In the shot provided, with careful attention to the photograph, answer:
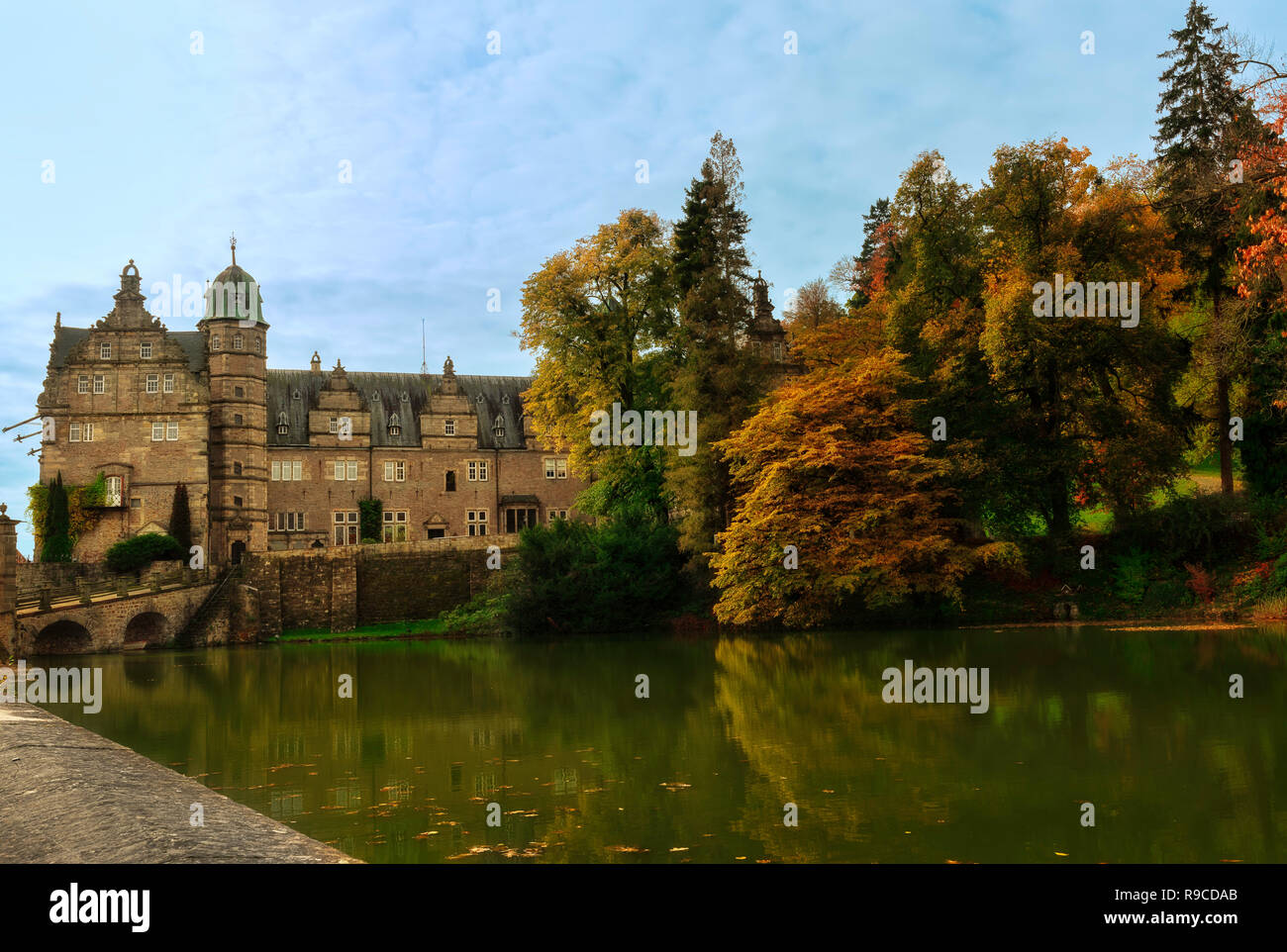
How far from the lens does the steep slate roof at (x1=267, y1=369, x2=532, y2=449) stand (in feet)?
164

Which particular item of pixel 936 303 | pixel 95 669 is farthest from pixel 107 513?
pixel 936 303

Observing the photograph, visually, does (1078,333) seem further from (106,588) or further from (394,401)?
(394,401)

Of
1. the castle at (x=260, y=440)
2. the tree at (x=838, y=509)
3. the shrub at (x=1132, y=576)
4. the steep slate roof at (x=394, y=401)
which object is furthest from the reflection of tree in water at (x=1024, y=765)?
the steep slate roof at (x=394, y=401)

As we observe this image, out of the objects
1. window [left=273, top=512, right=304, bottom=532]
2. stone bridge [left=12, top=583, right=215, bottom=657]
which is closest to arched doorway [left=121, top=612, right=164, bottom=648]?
stone bridge [left=12, top=583, right=215, bottom=657]

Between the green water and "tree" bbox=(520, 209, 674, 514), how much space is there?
1518 cm

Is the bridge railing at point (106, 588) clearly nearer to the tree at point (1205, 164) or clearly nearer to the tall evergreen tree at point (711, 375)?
the tall evergreen tree at point (711, 375)

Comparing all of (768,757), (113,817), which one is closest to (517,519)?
(768,757)

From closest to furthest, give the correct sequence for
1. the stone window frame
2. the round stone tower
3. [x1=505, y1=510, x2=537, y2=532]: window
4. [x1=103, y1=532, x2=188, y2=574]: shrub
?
[x1=103, y1=532, x2=188, y2=574]: shrub, the round stone tower, the stone window frame, [x1=505, y1=510, x2=537, y2=532]: window

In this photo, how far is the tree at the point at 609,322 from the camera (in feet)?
114

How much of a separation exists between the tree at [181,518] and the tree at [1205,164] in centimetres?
3714

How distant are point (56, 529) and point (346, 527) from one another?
12256 millimetres

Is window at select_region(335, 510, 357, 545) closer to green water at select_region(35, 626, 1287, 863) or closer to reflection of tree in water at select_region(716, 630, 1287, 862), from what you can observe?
green water at select_region(35, 626, 1287, 863)

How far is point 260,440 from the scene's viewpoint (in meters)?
46.8
